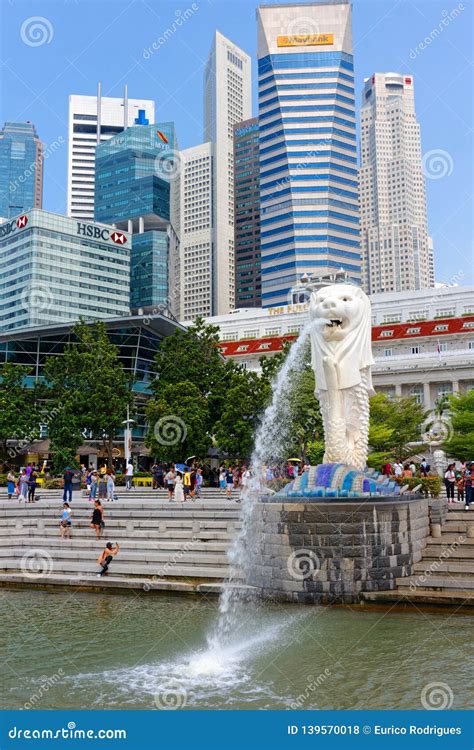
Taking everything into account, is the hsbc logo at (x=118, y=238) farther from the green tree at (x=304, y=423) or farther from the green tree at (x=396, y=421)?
the green tree at (x=304, y=423)

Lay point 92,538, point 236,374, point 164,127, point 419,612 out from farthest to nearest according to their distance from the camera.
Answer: point 164,127
point 236,374
point 92,538
point 419,612

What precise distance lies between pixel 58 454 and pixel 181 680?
3196 centimetres

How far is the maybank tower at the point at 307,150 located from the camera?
131000 mm

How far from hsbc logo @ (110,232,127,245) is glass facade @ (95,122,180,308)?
15972mm

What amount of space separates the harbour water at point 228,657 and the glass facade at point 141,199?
13364 cm

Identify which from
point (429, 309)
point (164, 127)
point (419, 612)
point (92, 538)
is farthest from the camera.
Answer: point (164, 127)

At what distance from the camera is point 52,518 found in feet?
75.8

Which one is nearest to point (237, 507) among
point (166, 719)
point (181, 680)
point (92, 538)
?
point (92, 538)

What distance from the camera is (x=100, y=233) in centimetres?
12769

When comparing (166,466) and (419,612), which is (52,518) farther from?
(166,466)

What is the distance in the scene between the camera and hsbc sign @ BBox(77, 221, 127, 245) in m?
123

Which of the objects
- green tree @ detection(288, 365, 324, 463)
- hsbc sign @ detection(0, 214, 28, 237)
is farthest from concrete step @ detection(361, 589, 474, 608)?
hsbc sign @ detection(0, 214, 28, 237)

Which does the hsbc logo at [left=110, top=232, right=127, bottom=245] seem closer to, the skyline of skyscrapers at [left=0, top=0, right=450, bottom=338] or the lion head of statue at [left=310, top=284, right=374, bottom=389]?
the skyline of skyscrapers at [left=0, top=0, right=450, bottom=338]

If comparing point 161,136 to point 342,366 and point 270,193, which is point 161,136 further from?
point 342,366
